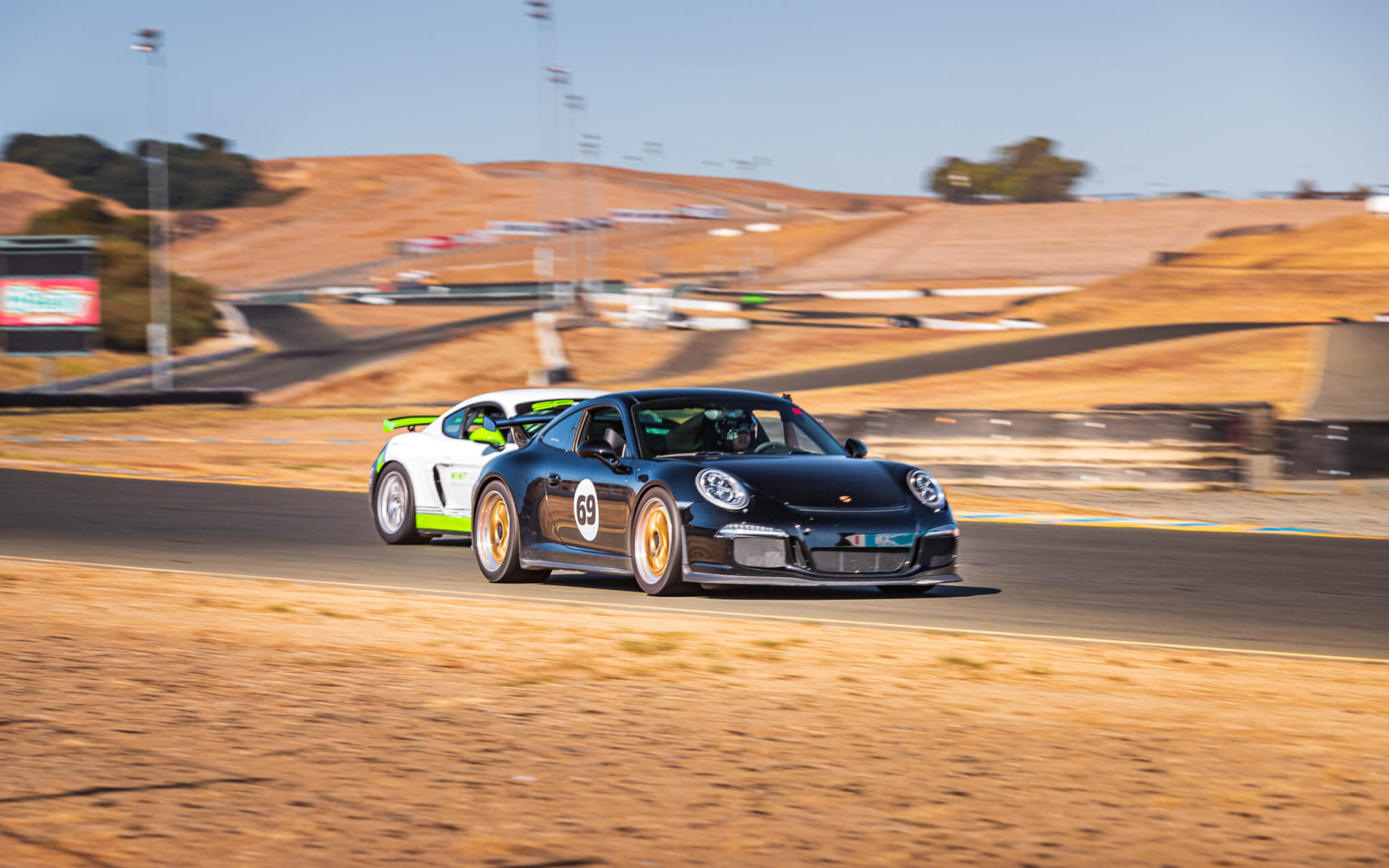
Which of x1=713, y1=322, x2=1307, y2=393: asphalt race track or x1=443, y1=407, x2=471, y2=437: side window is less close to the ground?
x1=713, y1=322, x2=1307, y2=393: asphalt race track

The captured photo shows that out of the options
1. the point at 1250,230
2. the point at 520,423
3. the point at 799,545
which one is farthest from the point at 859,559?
the point at 1250,230

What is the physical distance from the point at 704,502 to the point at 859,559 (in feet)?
3.13

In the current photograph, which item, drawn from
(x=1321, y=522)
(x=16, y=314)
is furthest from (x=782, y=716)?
(x=16, y=314)

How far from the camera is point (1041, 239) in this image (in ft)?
362

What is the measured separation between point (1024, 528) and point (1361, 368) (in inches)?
498

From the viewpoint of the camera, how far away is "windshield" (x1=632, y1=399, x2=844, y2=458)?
34.6ft

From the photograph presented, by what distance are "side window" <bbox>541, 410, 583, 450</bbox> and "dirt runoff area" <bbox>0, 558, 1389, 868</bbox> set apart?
2321 millimetres

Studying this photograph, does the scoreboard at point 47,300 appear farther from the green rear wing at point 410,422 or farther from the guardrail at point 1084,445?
the green rear wing at point 410,422

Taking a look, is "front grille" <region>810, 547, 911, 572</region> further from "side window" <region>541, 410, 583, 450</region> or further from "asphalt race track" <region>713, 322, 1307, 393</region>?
"asphalt race track" <region>713, 322, 1307, 393</region>

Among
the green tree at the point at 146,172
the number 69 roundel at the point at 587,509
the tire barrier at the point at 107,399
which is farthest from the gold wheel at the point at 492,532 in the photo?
the green tree at the point at 146,172

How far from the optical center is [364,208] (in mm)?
160875

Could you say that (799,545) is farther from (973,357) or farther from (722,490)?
(973,357)

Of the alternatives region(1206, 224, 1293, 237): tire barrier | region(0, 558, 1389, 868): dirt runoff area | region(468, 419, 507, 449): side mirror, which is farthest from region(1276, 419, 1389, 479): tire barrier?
region(1206, 224, 1293, 237): tire barrier

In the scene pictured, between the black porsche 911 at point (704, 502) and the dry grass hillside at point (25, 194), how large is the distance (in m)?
138
